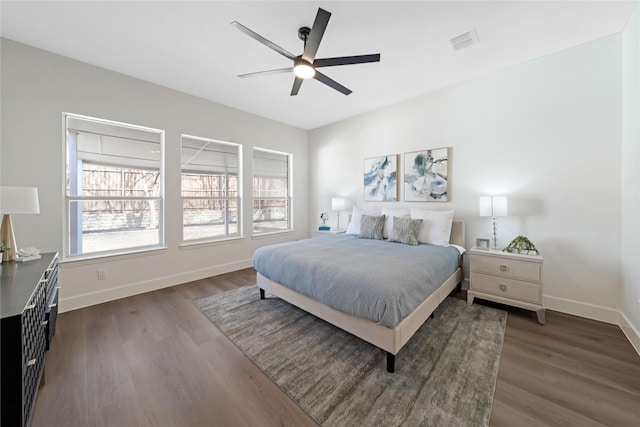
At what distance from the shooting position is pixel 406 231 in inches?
122

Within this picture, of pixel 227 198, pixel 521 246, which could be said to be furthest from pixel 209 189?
pixel 521 246

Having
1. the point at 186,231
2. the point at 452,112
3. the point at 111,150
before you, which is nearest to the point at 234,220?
the point at 186,231

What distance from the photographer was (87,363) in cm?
178

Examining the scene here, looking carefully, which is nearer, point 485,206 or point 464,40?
point 464,40

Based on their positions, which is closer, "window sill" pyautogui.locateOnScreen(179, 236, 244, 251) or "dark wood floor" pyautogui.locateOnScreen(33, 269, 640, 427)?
"dark wood floor" pyautogui.locateOnScreen(33, 269, 640, 427)

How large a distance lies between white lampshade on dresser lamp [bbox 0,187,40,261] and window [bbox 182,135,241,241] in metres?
1.73

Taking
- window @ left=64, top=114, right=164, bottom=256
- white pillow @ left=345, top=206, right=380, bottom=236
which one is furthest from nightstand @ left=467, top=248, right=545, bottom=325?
window @ left=64, top=114, right=164, bottom=256

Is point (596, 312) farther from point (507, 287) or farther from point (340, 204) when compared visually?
point (340, 204)

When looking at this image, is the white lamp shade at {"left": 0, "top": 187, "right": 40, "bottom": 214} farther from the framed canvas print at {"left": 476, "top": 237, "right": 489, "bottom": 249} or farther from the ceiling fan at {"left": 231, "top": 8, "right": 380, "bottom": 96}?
the framed canvas print at {"left": 476, "top": 237, "right": 489, "bottom": 249}

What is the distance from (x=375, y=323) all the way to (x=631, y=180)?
2.64 metres

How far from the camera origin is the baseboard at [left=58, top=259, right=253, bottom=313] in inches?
104

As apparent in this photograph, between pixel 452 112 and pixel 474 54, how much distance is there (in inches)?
31.9

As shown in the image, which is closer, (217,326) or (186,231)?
(217,326)

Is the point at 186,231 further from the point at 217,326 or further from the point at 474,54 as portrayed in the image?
the point at 474,54
